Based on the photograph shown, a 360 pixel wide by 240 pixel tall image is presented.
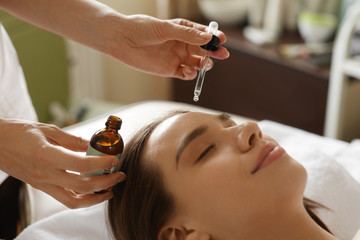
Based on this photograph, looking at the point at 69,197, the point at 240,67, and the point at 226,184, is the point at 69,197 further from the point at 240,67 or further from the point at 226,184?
the point at 240,67

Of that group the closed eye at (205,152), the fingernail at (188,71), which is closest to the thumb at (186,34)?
the fingernail at (188,71)

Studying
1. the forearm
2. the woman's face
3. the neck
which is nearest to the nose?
Result: the woman's face

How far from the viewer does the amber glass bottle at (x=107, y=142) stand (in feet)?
3.42

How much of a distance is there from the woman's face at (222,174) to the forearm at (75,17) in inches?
14.3

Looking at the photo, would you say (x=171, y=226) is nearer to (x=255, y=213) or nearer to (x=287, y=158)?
(x=255, y=213)

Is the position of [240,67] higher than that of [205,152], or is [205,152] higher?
[205,152]

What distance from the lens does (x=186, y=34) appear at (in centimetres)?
121

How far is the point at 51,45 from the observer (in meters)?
2.78

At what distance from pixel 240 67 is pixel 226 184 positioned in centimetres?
183

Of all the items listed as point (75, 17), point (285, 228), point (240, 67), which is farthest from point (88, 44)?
point (240, 67)

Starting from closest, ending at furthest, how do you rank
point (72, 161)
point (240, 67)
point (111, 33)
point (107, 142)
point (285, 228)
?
point (72, 161) < point (107, 142) < point (285, 228) < point (111, 33) < point (240, 67)

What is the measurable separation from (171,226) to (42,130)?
381 mm

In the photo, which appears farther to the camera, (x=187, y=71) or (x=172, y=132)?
(x=187, y=71)

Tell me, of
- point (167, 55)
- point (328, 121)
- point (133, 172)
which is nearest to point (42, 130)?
point (133, 172)
